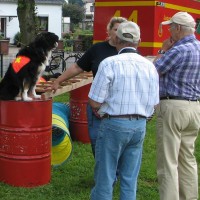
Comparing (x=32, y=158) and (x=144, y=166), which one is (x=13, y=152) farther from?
(x=144, y=166)

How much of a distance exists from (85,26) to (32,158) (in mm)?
75497

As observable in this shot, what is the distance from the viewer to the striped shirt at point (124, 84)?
3.93 meters

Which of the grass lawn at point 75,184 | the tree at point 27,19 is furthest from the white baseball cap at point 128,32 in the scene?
the tree at point 27,19

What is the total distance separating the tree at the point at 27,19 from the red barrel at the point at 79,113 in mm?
4917

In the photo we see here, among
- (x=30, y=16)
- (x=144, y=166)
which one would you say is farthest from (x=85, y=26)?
(x=144, y=166)

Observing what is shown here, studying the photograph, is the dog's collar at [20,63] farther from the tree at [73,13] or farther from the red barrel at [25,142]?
the tree at [73,13]

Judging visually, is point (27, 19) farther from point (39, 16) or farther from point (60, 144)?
point (39, 16)

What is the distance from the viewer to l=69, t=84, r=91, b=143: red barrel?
26.9 feet

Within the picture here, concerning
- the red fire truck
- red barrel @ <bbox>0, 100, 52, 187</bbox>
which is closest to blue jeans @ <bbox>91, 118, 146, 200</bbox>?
red barrel @ <bbox>0, 100, 52, 187</bbox>

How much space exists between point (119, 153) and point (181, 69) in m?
1.21

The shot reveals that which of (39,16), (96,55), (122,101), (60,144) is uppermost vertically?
(39,16)

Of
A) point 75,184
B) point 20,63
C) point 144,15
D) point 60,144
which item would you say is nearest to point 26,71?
point 20,63

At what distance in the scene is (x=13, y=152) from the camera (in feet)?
19.1

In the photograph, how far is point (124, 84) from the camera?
3.94 m
